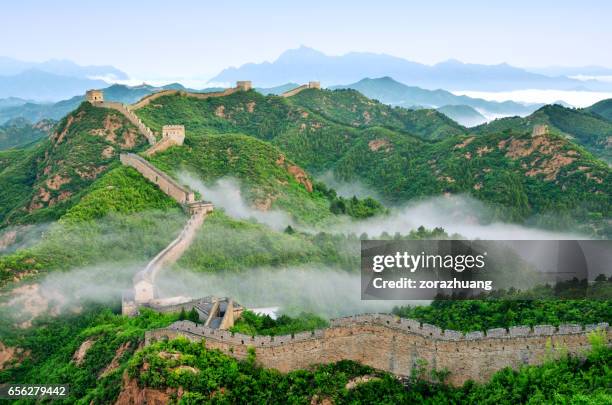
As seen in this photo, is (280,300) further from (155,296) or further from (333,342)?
(333,342)

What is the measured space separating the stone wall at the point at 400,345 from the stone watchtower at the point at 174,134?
1844 inches

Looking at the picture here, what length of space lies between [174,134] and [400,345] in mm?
52760

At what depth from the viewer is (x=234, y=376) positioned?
2539 centimetres

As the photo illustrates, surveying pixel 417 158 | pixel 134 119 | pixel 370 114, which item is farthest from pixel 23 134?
pixel 417 158

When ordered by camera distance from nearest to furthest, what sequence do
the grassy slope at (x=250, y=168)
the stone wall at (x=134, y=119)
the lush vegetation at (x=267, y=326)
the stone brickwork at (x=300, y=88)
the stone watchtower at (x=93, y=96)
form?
the lush vegetation at (x=267, y=326), the grassy slope at (x=250, y=168), the stone wall at (x=134, y=119), the stone watchtower at (x=93, y=96), the stone brickwork at (x=300, y=88)

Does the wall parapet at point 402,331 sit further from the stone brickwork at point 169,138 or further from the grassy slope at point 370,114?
the grassy slope at point 370,114

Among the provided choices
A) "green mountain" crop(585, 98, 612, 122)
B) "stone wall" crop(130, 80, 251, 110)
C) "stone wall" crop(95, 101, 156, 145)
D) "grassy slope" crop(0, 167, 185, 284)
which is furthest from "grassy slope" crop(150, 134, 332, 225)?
"green mountain" crop(585, 98, 612, 122)

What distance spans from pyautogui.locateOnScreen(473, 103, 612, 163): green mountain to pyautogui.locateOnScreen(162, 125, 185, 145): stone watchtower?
67533 mm

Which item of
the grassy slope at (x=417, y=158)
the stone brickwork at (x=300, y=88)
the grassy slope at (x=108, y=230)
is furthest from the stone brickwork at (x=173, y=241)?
the stone brickwork at (x=300, y=88)

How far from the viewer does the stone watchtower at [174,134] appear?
7231 cm

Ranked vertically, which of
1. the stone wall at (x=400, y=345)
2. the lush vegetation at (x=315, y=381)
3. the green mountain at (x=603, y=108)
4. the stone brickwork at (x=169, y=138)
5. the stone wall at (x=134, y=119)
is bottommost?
the lush vegetation at (x=315, y=381)

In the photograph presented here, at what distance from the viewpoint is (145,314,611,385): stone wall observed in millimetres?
23219

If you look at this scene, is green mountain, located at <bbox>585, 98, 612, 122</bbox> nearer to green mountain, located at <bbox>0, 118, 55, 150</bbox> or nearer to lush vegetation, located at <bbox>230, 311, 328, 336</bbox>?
green mountain, located at <bbox>0, 118, 55, 150</bbox>

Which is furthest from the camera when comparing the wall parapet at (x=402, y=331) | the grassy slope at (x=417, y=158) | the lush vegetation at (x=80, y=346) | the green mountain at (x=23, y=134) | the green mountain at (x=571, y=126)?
the green mountain at (x=23, y=134)
